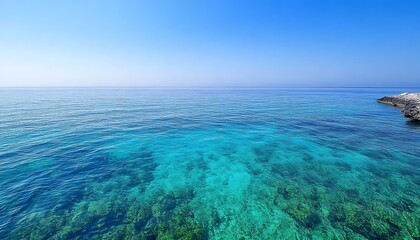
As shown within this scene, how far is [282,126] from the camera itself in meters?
23.9

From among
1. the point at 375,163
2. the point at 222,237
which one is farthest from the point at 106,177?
the point at 375,163

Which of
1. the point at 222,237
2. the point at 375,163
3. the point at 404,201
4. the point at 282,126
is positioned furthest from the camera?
the point at 282,126

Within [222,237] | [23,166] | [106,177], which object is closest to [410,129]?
[222,237]

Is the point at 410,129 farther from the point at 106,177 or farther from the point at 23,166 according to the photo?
the point at 23,166

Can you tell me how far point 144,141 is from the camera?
59.2 feet

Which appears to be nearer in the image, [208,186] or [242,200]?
[242,200]

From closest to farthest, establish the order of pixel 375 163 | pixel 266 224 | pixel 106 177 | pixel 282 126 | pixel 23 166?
pixel 266 224
pixel 106 177
pixel 23 166
pixel 375 163
pixel 282 126

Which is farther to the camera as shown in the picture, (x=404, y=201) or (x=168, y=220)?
(x=404, y=201)

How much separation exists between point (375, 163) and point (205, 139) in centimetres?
1349

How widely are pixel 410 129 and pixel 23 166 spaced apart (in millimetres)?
36435

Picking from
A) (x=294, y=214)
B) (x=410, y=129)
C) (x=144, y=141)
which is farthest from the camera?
(x=410, y=129)

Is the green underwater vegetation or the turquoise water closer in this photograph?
the green underwater vegetation

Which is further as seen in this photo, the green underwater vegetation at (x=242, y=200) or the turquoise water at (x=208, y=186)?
the turquoise water at (x=208, y=186)

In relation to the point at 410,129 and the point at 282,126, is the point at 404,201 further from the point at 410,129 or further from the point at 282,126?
the point at 410,129
